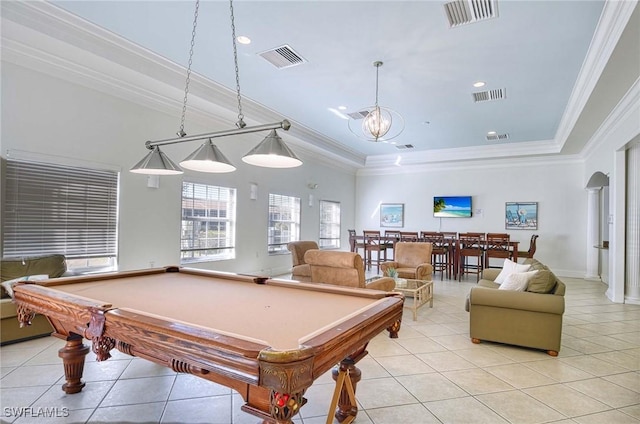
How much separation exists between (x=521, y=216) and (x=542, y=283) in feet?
20.1

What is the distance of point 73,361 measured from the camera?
7.75ft

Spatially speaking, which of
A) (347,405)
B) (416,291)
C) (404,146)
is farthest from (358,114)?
(347,405)

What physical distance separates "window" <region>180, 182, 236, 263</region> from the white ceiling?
1.85 metres

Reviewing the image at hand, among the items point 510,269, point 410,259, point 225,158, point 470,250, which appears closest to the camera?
point 225,158

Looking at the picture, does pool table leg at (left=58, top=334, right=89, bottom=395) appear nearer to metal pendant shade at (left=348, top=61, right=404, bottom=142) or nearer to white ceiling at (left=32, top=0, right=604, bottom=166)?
white ceiling at (left=32, top=0, right=604, bottom=166)

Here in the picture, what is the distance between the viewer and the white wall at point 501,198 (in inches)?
319

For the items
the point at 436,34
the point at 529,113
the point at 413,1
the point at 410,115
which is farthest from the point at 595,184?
the point at 413,1

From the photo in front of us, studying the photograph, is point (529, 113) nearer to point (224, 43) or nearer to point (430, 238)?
point (430, 238)

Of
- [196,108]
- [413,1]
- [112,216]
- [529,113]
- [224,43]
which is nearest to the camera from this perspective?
[413,1]

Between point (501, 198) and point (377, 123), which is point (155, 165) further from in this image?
point (501, 198)

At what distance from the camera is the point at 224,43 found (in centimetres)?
379

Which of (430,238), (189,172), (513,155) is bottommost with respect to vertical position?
(430,238)

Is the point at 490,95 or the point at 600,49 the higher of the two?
the point at 490,95

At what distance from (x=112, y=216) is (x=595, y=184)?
9.76 metres
